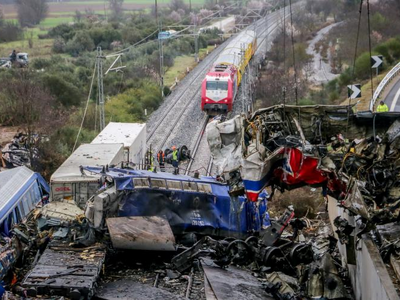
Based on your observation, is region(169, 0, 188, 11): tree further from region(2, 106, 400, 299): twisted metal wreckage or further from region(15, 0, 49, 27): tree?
region(2, 106, 400, 299): twisted metal wreckage

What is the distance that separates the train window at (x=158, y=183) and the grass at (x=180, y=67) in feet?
109

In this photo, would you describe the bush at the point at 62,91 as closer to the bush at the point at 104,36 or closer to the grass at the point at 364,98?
the grass at the point at 364,98

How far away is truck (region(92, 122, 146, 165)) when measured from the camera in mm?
23216

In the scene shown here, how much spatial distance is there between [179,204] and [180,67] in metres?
41.4

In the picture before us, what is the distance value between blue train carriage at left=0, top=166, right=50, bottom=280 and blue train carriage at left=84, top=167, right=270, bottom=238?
2.28 metres

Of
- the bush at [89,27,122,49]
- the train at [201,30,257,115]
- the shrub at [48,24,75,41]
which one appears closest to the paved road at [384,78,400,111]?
the train at [201,30,257,115]

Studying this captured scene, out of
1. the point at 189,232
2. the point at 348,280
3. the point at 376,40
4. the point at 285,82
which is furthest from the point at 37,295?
the point at 376,40

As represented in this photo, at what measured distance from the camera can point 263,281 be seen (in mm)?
15047

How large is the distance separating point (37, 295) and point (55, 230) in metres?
3.02


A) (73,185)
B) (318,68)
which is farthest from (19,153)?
(318,68)

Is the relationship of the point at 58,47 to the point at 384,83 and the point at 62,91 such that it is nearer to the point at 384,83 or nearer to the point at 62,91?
the point at 62,91

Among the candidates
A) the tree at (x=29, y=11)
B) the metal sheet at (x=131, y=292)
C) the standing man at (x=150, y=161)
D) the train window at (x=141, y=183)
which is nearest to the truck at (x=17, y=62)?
the standing man at (x=150, y=161)

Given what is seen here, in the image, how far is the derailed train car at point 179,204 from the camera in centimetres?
1559

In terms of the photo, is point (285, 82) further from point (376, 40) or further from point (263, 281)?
point (263, 281)
